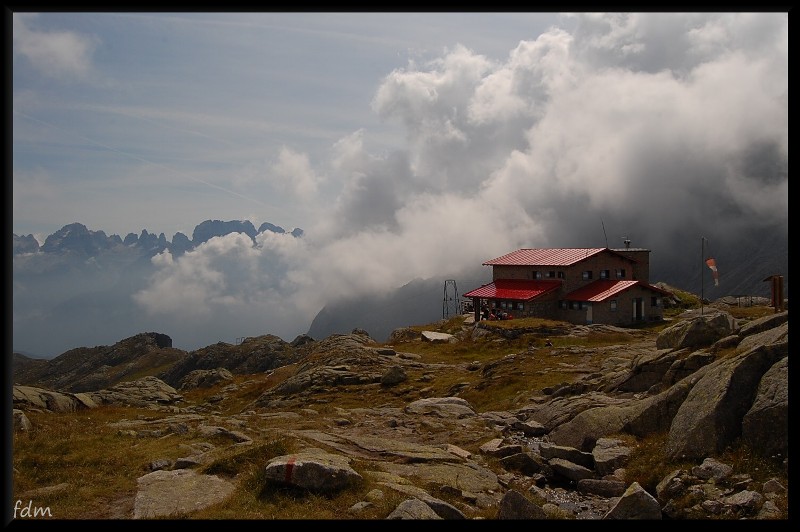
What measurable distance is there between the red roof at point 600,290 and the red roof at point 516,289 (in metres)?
3.34

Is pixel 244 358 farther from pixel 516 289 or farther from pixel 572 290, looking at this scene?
pixel 572 290

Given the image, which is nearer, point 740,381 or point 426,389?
point 740,381

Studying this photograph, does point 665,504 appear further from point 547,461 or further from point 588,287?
point 588,287

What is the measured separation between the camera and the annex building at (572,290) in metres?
75.6

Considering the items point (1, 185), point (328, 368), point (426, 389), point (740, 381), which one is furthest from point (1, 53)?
point (328, 368)

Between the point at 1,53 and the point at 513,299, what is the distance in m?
77.0

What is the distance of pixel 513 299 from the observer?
7962 centimetres

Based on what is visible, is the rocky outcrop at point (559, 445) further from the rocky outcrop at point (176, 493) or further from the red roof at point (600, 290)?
the red roof at point (600, 290)

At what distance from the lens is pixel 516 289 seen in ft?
270

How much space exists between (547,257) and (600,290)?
11693 millimetres

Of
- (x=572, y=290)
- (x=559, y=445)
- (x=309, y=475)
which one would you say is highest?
(x=572, y=290)
